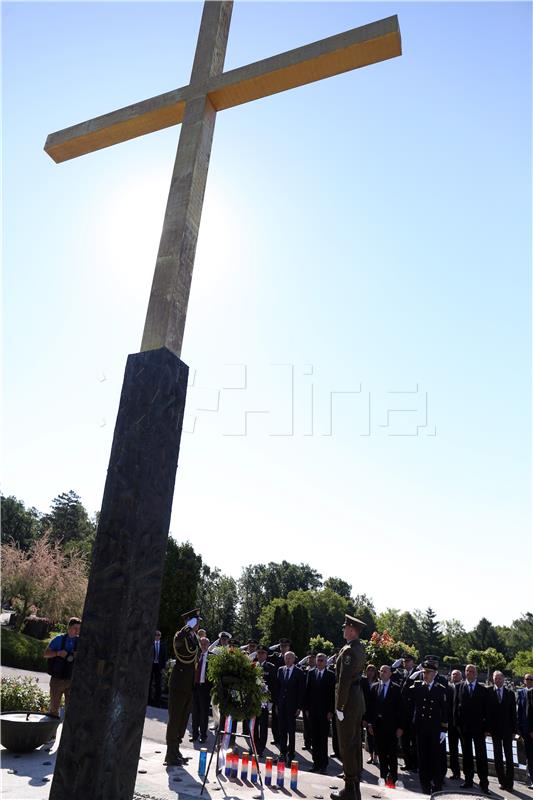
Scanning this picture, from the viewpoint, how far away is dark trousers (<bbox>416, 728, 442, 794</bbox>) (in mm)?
8812

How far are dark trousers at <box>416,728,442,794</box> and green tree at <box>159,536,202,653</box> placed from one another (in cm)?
1247

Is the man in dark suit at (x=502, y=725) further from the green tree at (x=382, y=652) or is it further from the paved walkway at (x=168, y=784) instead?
the green tree at (x=382, y=652)

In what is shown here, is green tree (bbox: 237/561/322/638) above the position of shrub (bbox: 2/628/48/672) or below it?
above

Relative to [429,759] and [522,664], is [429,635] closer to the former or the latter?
[522,664]

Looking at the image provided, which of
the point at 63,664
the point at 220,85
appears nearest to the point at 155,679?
the point at 63,664

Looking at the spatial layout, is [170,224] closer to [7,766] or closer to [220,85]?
[220,85]

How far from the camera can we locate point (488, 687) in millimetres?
10031

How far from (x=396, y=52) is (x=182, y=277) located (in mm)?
2349

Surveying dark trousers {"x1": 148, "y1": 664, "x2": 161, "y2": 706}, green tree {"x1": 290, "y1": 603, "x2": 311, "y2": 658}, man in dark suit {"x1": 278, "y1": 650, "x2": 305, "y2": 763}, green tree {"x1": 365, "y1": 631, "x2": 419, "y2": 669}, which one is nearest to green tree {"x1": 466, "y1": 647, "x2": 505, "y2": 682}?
green tree {"x1": 290, "y1": 603, "x2": 311, "y2": 658}

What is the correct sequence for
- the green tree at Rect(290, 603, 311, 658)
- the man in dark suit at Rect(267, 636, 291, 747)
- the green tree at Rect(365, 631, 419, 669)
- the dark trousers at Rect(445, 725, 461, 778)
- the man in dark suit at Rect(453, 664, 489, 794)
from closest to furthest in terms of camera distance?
the man in dark suit at Rect(453, 664, 489, 794)
the dark trousers at Rect(445, 725, 461, 778)
the man in dark suit at Rect(267, 636, 291, 747)
the green tree at Rect(365, 631, 419, 669)
the green tree at Rect(290, 603, 311, 658)

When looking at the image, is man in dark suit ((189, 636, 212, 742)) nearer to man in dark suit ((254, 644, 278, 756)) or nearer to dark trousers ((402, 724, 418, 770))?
man in dark suit ((254, 644, 278, 756))

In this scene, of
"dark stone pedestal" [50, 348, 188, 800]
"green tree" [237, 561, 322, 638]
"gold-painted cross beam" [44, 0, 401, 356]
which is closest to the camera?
"dark stone pedestal" [50, 348, 188, 800]

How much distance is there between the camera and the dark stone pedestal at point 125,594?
2.97 metres

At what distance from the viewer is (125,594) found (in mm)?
3129
